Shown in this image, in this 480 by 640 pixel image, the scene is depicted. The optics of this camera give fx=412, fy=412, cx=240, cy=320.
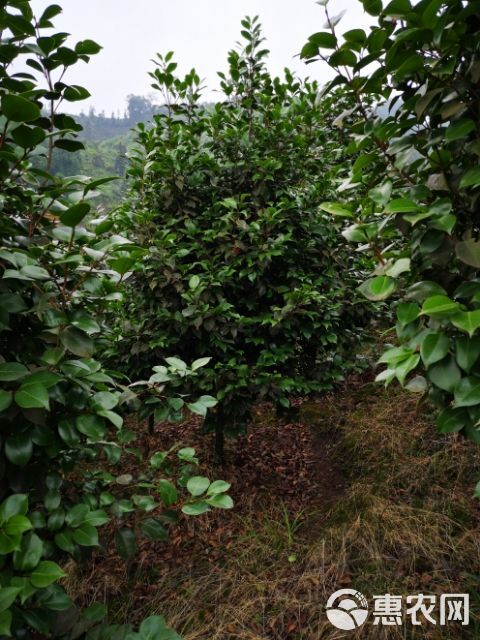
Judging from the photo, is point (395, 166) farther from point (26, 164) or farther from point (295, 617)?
point (295, 617)

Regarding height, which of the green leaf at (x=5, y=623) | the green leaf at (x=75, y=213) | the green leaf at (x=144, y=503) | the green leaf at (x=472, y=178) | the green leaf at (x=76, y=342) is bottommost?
the green leaf at (x=144, y=503)

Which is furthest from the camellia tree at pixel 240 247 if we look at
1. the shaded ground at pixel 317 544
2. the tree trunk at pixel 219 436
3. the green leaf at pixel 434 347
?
the green leaf at pixel 434 347

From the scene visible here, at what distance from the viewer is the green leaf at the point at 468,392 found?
1092mm

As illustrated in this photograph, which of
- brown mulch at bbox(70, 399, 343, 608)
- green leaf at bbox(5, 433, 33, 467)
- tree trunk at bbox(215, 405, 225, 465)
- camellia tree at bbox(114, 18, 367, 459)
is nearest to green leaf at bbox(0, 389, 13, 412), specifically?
green leaf at bbox(5, 433, 33, 467)

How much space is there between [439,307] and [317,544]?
85.9 inches

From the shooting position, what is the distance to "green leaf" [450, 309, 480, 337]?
3.28 feet

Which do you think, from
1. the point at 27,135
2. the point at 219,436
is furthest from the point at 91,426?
the point at 219,436

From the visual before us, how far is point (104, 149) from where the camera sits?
2467 inches

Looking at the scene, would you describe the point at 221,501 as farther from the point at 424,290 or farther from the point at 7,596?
the point at 424,290

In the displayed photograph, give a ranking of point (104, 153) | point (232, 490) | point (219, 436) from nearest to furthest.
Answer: point (232, 490) < point (219, 436) < point (104, 153)

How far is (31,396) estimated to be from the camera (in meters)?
1.08

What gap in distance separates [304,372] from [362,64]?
95.8 inches

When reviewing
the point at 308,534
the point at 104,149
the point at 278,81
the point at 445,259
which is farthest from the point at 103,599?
the point at 104,149

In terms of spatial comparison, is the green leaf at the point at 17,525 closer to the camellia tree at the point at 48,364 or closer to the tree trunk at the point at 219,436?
the camellia tree at the point at 48,364
